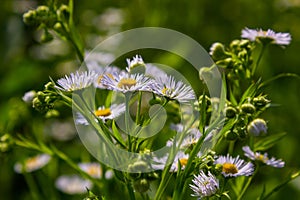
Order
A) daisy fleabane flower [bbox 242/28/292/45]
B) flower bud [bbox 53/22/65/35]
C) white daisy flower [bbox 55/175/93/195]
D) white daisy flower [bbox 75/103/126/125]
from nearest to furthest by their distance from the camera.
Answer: white daisy flower [bbox 75/103/126/125], daisy fleabane flower [bbox 242/28/292/45], flower bud [bbox 53/22/65/35], white daisy flower [bbox 55/175/93/195]

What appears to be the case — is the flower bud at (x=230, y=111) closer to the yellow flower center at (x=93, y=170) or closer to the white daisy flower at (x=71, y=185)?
the yellow flower center at (x=93, y=170)

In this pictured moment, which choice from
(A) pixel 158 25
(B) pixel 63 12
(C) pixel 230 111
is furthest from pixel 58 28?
(A) pixel 158 25

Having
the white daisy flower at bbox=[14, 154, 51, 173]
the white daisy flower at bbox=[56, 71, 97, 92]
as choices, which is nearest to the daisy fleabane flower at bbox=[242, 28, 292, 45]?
the white daisy flower at bbox=[56, 71, 97, 92]

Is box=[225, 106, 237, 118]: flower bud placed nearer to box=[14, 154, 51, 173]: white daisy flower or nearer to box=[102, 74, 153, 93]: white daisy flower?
box=[102, 74, 153, 93]: white daisy flower

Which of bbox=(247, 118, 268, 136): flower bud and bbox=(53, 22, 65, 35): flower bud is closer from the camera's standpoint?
bbox=(247, 118, 268, 136): flower bud

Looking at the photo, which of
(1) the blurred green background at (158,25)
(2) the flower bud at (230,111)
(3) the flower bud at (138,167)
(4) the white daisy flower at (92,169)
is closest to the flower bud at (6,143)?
(4) the white daisy flower at (92,169)

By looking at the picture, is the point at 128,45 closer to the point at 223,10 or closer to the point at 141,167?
the point at 223,10
